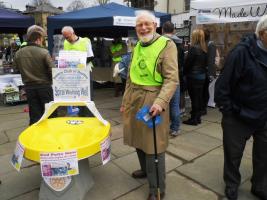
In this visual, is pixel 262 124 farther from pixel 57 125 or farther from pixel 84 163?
pixel 57 125

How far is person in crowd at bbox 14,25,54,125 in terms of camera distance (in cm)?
383

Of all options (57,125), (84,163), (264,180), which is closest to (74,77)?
(57,125)

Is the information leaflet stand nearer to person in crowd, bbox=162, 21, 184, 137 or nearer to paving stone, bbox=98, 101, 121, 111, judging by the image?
person in crowd, bbox=162, 21, 184, 137

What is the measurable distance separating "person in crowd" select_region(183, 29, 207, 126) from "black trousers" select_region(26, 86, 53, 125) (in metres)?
2.48

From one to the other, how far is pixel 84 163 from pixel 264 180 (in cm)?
182

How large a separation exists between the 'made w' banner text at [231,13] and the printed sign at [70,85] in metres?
3.65

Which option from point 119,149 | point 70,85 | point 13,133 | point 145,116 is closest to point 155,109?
point 145,116

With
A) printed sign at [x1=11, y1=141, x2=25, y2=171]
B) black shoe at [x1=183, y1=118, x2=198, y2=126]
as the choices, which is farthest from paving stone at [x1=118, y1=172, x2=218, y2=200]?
black shoe at [x1=183, y1=118, x2=198, y2=126]

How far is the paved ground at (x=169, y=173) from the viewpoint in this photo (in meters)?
2.88

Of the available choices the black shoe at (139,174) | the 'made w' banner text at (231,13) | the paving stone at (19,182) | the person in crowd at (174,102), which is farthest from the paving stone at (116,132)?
the 'made w' banner text at (231,13)

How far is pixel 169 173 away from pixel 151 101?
125 cm

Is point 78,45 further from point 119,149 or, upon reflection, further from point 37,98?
point 119,149

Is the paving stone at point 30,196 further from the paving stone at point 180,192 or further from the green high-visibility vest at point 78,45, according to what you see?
the green high-visibility vest at point 78,45

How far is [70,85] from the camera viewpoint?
9.61ft
